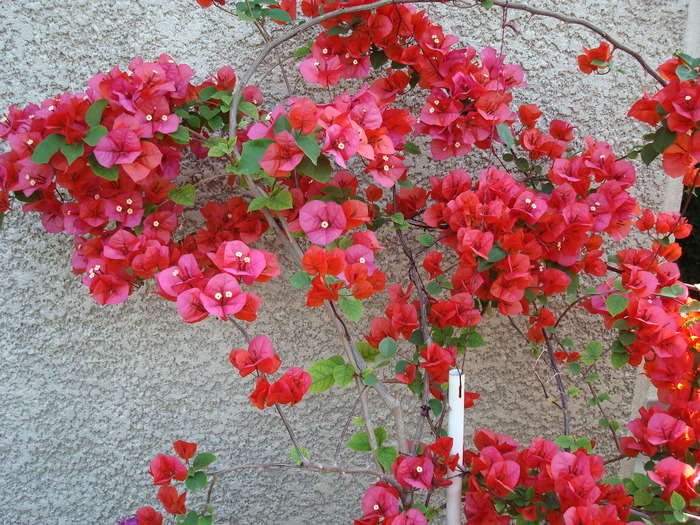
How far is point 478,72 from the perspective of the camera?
103cm

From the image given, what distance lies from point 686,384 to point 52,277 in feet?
4.41

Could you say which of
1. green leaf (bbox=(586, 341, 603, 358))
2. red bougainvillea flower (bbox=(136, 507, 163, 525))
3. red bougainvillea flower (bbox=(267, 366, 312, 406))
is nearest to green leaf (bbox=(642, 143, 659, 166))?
green leaf (bbox=(586, 341, 603, 358))

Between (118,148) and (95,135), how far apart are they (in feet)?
0.14

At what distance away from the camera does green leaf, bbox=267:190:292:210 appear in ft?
3.01

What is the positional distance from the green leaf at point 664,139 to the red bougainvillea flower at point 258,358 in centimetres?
76

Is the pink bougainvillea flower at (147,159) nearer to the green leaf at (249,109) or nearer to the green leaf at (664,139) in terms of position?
the green leaf at (249,109)

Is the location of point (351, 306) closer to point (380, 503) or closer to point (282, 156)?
point (282, 156)

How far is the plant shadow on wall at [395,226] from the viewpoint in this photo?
835 millimetres

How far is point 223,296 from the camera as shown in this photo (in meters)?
0.76

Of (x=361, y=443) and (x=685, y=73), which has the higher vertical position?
(x=685, y=73)

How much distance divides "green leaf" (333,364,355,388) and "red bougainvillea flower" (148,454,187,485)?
353mm

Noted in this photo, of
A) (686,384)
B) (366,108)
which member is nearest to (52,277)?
(366,108)

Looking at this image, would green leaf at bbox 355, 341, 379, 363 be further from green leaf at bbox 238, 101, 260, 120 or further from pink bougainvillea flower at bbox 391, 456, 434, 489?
green leaf at bbox 238, 101, 260, 120

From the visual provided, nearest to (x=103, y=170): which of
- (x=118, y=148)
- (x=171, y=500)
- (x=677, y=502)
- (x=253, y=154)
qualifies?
(x=118, y=148)
